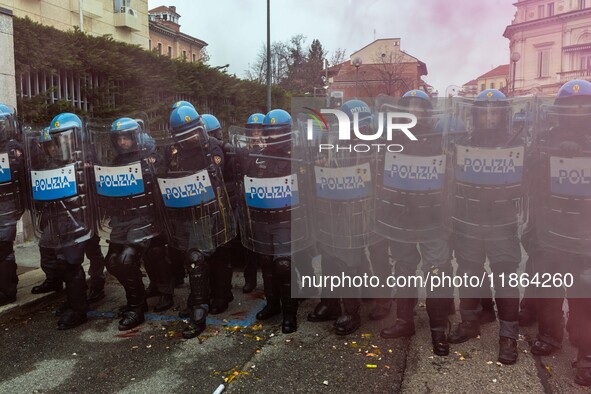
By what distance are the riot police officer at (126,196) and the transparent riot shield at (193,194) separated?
0.43 ft

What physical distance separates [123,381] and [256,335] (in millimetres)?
1116

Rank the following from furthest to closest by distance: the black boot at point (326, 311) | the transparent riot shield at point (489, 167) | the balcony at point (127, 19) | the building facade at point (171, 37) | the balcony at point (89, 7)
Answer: the building facade at point (171, 37) < the balcony at point (127, 19) < the balcony at point (89, 7) < the black boot at point (326, 311) < the transparent riot shield at point (489, 167)

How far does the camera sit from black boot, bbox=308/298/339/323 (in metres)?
4.38

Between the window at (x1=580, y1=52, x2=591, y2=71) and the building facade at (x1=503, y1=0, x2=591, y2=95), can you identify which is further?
the window at (x1=580, y1=52, x2=591, y2=71)

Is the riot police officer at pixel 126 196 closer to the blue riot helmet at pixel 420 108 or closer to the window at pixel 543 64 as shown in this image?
the blue riot helmet at pixel 420 108

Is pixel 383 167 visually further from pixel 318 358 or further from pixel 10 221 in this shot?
pixel 10 221

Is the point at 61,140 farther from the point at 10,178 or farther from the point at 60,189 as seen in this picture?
the point at 10,178

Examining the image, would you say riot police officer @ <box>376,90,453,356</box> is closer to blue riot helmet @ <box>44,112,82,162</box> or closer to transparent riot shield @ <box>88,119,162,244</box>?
transparent riot shield @ <box>88,119,162,244</box>

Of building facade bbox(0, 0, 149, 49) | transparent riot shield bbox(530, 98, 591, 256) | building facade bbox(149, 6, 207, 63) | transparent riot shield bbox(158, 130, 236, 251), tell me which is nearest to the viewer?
transparent riot shield bbox(530, 98, 591, 256)

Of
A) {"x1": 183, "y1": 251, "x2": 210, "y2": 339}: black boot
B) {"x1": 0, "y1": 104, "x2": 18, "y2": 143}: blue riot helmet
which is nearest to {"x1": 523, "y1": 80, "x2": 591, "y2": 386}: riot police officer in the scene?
{"x1": 183, "y1": 251, "x2": 210, "y2": 339}: black boot

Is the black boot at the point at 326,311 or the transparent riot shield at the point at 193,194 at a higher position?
the transparent riot shield at the point at 193,194

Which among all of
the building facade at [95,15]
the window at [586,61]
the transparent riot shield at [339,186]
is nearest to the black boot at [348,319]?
the transparent riot shield at [339,186]

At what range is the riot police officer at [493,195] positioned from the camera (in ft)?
11.2

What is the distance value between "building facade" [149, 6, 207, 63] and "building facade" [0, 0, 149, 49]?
6800mm
